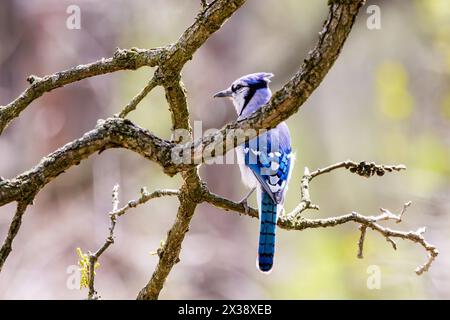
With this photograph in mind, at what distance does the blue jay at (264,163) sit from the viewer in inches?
127

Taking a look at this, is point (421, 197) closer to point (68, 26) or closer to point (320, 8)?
point (68, 26)

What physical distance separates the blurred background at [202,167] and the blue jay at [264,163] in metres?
1.42

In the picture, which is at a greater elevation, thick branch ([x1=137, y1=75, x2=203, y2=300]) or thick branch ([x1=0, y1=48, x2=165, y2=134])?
thick branch ([x1=0, y1=48, x2=165, y2=134])

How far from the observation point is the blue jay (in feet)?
10.6

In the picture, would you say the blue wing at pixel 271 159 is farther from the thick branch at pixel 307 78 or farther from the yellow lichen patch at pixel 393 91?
the yellow lichen patch at pixel 393 91

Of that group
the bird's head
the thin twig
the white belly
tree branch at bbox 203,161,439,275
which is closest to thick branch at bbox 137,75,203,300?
tree branch at bbox 203,161,439,275

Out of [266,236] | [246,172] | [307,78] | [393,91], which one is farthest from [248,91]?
[393,91]

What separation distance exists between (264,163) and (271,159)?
39 mm

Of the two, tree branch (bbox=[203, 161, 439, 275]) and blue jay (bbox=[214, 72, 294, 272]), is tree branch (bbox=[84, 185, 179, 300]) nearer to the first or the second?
tree branch (bbox=[203, 161, 439, 275])

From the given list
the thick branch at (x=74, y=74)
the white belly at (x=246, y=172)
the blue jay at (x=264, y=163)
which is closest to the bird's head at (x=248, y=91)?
the blue jay at (x=264, y=163)

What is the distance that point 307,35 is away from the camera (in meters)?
8.02
